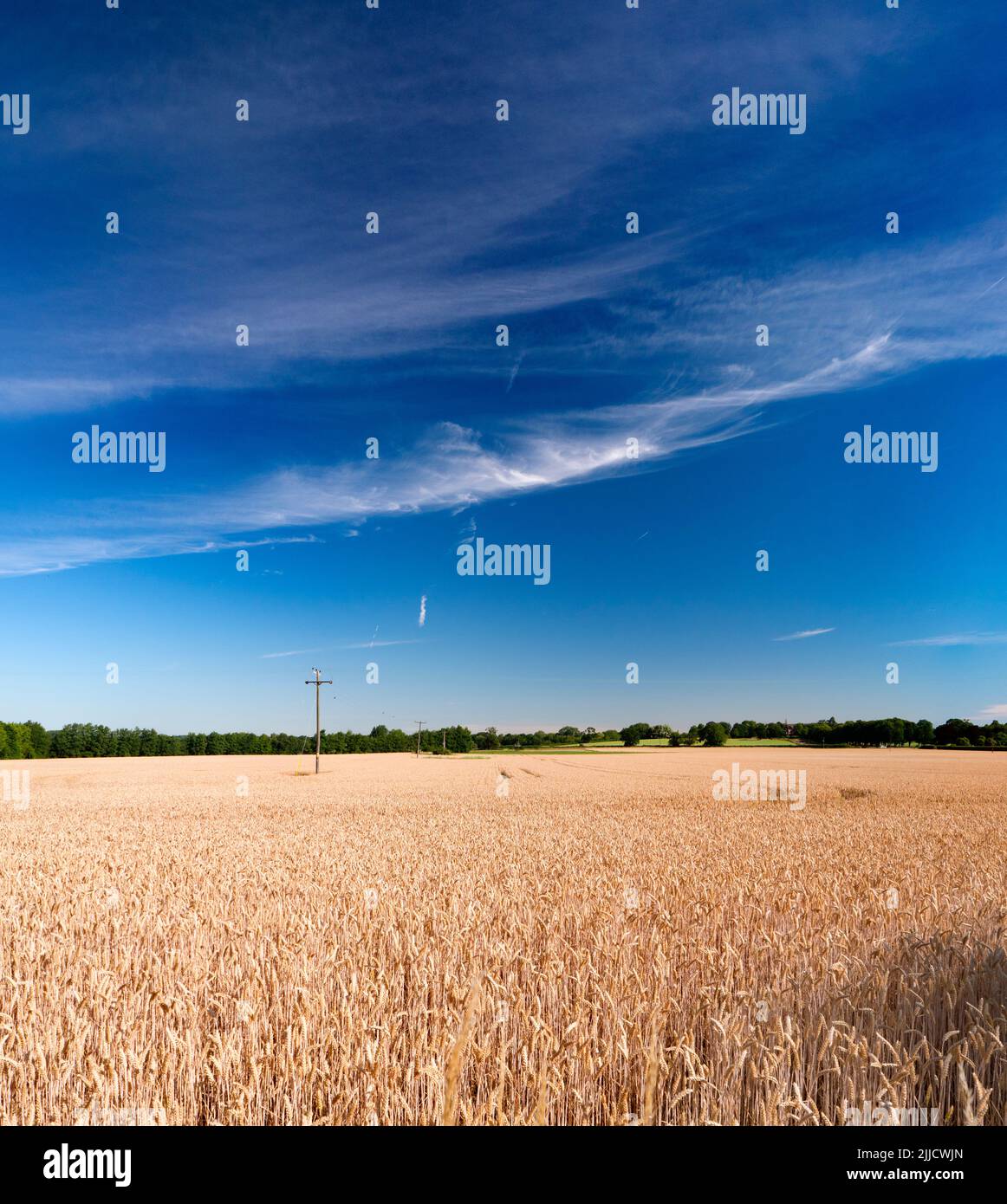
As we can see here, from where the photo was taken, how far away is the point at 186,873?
34.6ft

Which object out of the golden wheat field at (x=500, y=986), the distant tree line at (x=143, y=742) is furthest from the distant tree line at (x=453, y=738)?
the golden wheat field at (x=500, y=986)

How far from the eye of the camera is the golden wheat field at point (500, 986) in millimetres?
3934

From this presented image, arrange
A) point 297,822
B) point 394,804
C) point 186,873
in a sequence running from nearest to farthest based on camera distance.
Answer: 1. point 186,873
2. point 297,822
3. point 394,804

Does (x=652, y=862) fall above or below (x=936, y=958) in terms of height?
below

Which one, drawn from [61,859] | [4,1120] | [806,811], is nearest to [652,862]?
[4,1120]

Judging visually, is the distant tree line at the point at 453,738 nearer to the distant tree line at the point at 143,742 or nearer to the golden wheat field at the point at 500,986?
the distant tree line at the point at 143,742

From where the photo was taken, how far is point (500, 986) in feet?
17.4

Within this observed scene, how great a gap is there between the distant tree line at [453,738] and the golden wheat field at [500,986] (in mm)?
124811

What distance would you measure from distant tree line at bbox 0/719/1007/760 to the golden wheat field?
125 m

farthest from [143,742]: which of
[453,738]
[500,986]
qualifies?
[500,986]

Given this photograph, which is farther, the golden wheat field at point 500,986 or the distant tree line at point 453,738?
the distant tree line at point 453,738

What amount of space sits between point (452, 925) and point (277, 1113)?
130 inches

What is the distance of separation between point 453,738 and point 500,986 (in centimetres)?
18908
